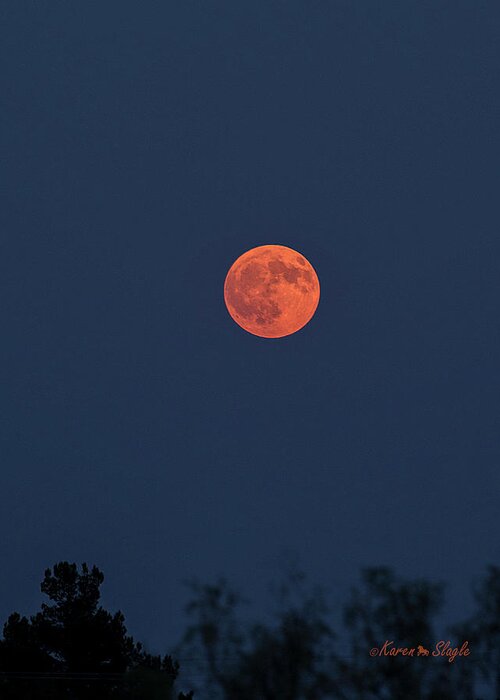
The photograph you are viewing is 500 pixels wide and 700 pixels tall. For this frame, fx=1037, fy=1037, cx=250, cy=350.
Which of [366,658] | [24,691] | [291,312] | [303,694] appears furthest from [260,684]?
[291,312]

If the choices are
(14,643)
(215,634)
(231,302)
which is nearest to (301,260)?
(231,302)

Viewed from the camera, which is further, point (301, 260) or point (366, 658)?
point (366, 658)

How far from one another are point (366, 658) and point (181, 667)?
793cm

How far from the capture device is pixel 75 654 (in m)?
41.5

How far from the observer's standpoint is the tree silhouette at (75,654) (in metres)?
38.5

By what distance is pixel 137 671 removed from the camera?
130 ft

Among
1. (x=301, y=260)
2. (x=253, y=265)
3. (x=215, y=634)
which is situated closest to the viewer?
(x=253, y=265)

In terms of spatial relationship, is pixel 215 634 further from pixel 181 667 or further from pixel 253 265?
pixel 253 265

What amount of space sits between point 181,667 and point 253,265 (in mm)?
16323

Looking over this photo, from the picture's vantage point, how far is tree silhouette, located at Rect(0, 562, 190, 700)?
38531 millimetres

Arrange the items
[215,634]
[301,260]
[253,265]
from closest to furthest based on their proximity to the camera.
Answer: [253,265], [301,260], [215,634]

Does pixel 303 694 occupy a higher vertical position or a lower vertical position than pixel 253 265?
lower

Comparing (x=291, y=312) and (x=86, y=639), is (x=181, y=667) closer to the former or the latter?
(x=86, y=639)

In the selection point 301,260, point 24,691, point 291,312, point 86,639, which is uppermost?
point 301,260
